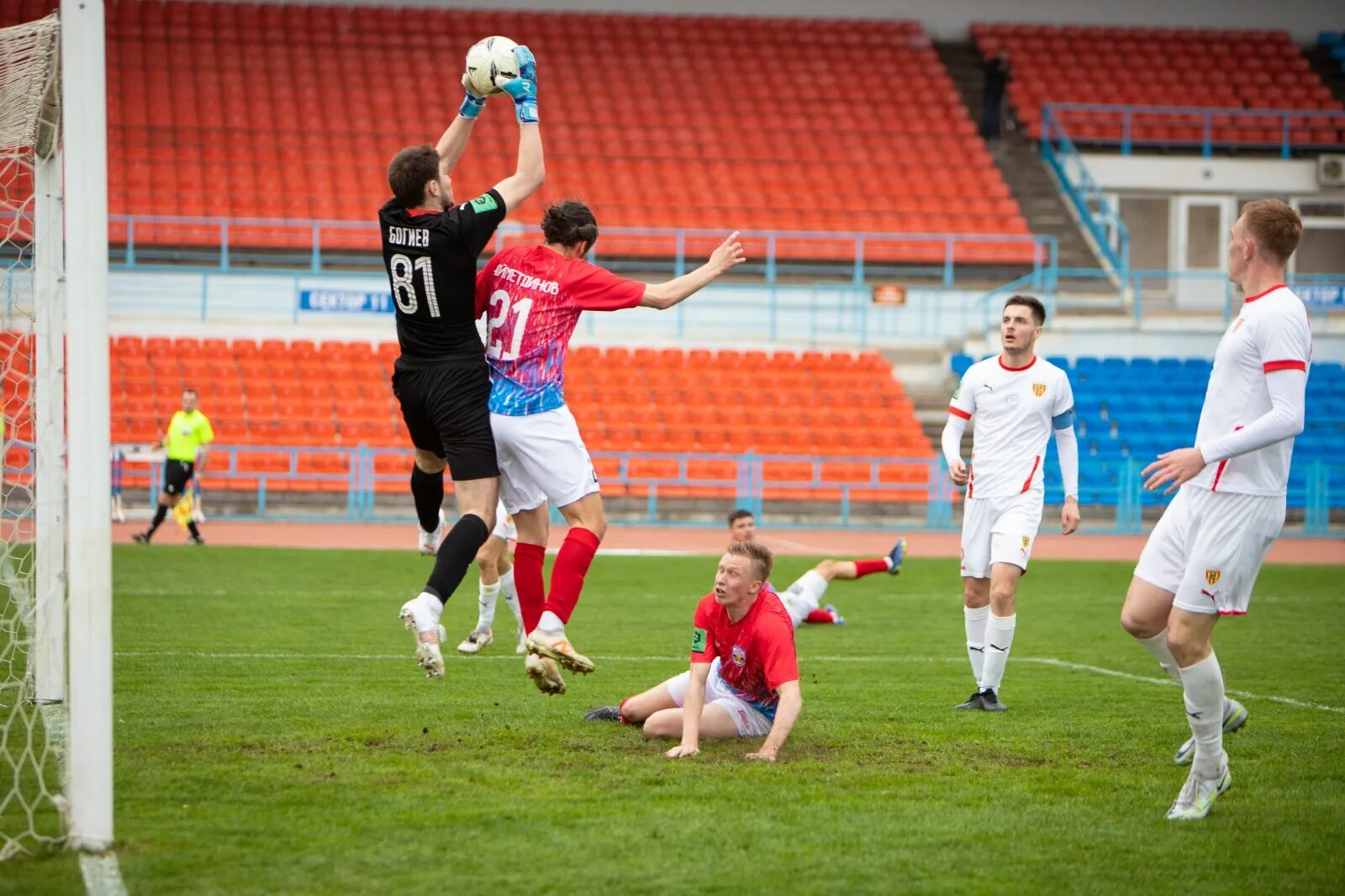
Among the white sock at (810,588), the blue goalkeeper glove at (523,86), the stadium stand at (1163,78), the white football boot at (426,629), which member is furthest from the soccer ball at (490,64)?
the stadium stand at (1163,78)

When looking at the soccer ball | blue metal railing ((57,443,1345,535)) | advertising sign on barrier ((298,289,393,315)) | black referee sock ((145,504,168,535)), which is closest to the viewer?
the soccer ball

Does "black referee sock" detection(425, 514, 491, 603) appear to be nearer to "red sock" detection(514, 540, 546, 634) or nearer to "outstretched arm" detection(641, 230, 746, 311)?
"red sock" detection(514, 540, 546, 634)

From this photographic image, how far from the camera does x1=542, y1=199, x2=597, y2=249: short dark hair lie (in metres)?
6.92

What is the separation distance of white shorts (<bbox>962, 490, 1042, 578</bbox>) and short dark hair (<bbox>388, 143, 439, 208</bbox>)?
3.59m

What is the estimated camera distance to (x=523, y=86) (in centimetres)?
670

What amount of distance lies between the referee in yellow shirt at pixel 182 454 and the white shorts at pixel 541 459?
12.3m

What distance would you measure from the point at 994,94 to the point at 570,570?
27.8 meters

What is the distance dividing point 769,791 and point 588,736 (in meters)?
1.39

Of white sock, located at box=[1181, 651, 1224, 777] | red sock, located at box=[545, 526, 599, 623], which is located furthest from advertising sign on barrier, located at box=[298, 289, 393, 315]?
white sock, located at box=[1181, 651, 1224, 777]

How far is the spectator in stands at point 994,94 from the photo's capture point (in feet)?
106

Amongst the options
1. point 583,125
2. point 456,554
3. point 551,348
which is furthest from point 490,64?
point 583,125

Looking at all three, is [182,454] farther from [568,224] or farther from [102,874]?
[102,874]

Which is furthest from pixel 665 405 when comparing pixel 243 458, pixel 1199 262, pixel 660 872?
pixel 660 872

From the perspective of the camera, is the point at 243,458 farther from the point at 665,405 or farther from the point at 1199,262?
the point at 1199,262
